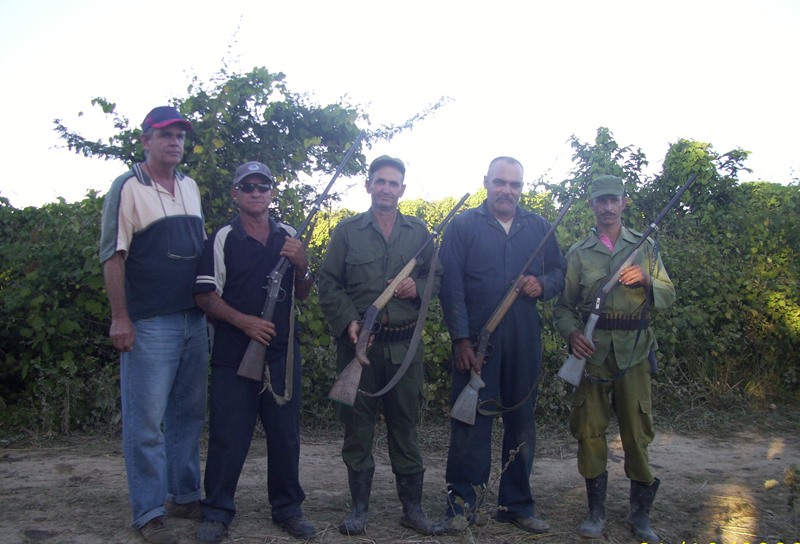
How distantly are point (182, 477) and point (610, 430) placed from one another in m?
4.38

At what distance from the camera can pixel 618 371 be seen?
4105mm

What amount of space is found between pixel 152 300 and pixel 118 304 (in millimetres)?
192

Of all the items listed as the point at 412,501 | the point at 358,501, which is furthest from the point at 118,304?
the point at 412,501

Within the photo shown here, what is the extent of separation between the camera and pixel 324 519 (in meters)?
4.19

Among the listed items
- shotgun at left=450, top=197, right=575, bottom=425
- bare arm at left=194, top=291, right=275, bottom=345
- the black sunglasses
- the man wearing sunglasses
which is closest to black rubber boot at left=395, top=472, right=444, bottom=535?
shotgun at left=450, top=197, right=575, bottom=425

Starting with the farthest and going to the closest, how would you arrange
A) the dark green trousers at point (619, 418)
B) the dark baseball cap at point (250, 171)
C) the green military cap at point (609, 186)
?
the green military cap at point (609, 186), the dark green trousers at point (619, 418), the dark baseball cap at point (250, 171)

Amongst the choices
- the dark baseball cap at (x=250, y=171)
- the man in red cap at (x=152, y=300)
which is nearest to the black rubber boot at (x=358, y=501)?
the man in red cap at (x=152, y=300)

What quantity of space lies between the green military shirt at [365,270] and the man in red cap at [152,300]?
32.1 inches

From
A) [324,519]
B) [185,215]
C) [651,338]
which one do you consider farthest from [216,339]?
[651,338]

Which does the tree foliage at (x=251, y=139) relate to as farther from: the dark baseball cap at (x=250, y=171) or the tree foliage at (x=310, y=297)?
the dark baseball cap at (x=250, y=171)

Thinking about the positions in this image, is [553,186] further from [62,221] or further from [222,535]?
[222,535]

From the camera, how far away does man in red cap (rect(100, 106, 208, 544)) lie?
143 inches

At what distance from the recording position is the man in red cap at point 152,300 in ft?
11.9

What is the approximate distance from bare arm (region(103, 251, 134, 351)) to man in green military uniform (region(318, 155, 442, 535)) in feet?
3.73
